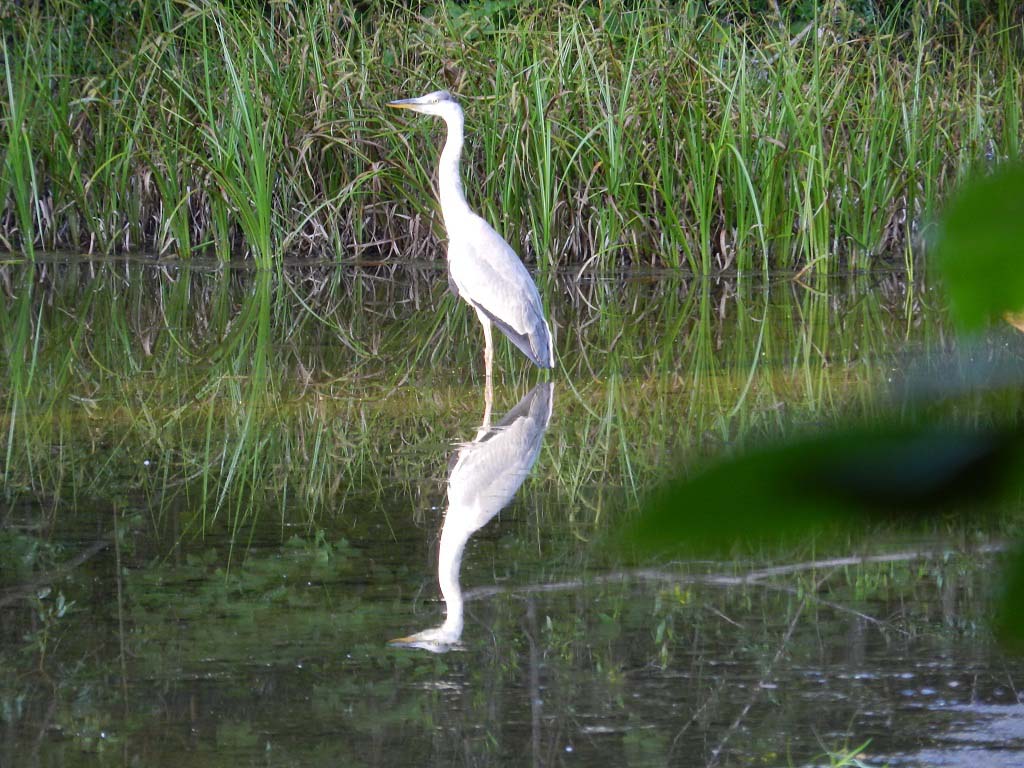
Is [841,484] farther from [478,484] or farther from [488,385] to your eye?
[488,385]

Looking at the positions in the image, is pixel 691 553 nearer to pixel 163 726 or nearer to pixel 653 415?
pixel 163 726

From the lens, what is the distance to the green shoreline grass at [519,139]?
326 inches

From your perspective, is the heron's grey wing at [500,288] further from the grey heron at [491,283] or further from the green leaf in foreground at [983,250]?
the green leaf in foreground at [983,250]

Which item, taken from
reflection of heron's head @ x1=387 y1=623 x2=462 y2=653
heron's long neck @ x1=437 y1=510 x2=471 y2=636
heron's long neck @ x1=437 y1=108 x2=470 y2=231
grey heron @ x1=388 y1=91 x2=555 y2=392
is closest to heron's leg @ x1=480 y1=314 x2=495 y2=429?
grey heron @ x1=388 y1=91 x2=555 y2=392

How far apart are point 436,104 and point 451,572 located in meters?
4.11

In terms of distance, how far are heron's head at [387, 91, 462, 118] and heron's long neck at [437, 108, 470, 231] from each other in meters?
0.03

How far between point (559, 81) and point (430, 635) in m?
6.06

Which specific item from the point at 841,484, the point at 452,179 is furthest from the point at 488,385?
the point at 841,484

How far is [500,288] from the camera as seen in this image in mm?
5695

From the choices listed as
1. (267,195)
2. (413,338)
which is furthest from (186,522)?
(267,195)

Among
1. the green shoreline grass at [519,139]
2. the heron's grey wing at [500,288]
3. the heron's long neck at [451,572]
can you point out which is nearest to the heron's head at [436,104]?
the heron's grey wing at [500,288]

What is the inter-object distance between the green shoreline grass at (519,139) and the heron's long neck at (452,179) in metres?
1.31

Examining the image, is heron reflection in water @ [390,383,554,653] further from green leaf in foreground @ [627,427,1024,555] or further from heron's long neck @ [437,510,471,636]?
green leaf in foreground @ [627,427,1024,555]

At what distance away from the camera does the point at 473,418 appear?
4.87 meters
